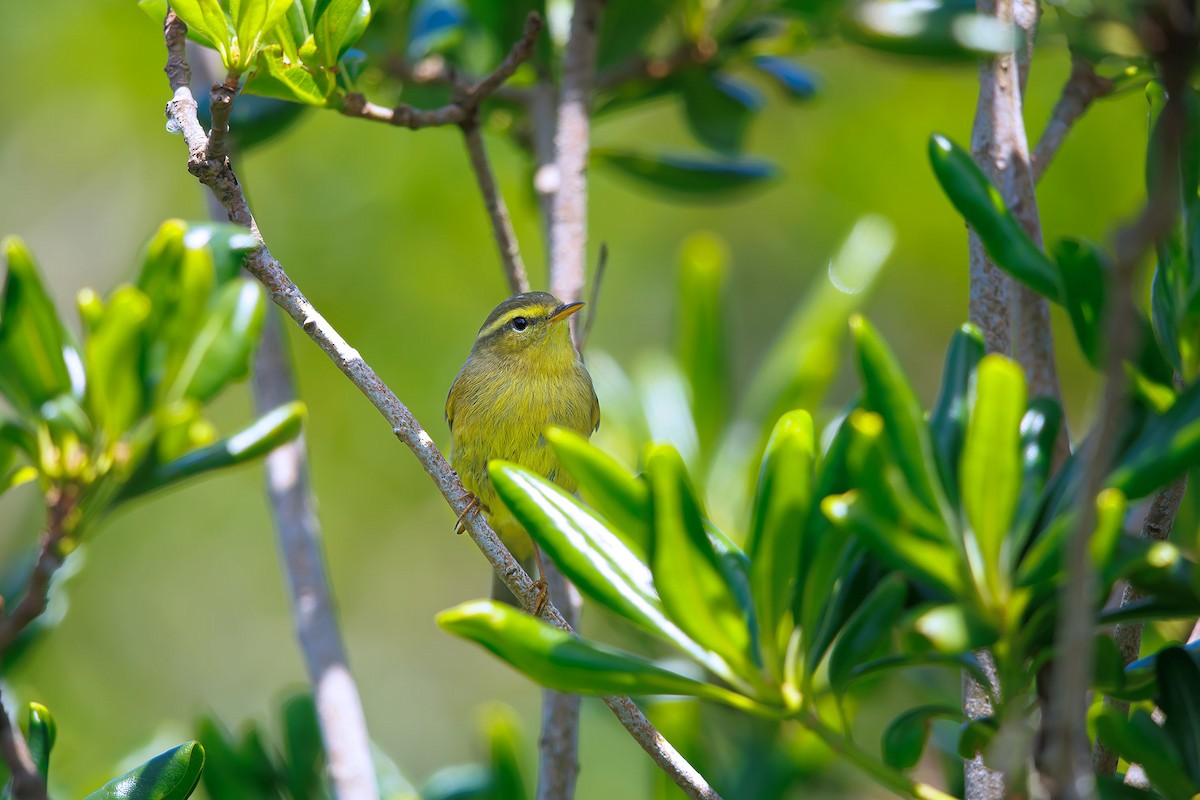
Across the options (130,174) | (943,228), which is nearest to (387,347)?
(130,174)

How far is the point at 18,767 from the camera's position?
→ 162 centimetres

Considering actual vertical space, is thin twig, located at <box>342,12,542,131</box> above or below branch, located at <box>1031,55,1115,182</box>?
above

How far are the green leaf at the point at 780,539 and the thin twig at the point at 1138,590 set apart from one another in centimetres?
54

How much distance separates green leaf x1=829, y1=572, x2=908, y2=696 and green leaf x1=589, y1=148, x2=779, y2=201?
7.56 ft

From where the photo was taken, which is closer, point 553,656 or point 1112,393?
point 1112,393

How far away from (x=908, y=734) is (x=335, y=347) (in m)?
1.18

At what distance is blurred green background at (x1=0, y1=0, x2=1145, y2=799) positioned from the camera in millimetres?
6598

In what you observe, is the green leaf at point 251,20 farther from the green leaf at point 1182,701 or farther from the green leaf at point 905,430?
the green leaf at point 1182,701

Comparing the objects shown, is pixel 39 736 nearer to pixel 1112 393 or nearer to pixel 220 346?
pixel 220 346

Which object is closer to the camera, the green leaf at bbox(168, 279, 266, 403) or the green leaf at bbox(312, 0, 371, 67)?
the green leaf at bbox(312, 0, 371, 67)

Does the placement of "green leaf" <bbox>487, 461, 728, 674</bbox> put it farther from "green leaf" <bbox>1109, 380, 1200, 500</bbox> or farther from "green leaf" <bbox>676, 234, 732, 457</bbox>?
"green leaf" <bbox>676, 234, 732, 457</bbox>

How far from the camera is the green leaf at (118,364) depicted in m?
2.13

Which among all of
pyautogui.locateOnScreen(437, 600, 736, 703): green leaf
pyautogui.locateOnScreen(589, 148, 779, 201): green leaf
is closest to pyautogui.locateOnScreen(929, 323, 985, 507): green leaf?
pyautogui.locateOnScreen(437, 600, 736, 703): green leaf

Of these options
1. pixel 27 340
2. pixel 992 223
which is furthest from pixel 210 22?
pixel 992 223
